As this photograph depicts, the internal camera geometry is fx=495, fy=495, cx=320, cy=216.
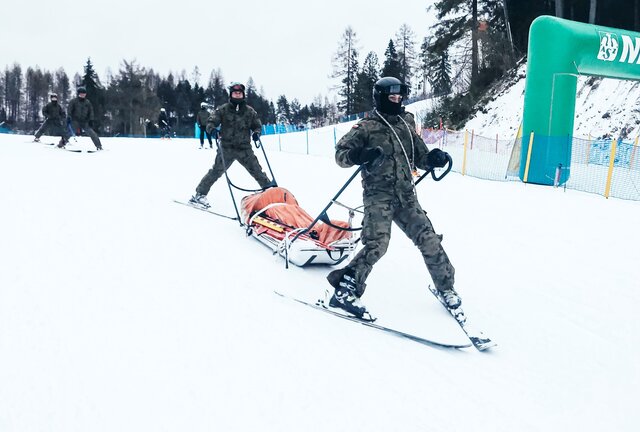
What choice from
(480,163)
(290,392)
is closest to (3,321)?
(290,392)

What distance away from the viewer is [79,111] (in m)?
11.8

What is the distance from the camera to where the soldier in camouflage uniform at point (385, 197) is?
339 centimetres

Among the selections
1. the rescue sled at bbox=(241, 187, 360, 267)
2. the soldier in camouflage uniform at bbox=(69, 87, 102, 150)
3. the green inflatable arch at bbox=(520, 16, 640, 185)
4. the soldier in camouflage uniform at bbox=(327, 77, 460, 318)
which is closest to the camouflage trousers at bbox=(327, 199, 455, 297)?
the soldier in camouflage uniform at bbox=(327, 77, 460, 318)

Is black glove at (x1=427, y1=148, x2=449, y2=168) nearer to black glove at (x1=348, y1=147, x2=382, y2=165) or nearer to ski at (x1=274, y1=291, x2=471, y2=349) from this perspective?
black glove at (x1=348, y1=147, x2=382, y2=165)

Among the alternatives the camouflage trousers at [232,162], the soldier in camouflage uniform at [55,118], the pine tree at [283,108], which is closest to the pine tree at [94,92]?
the pine tree at [283,108]

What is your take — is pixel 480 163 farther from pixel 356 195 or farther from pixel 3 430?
pixel 3 430

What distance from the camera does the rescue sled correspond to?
4.31 metres

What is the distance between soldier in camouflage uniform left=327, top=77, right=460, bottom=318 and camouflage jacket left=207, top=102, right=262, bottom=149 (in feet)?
10.0

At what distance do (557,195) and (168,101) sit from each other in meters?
58.8

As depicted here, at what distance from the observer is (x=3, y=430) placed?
1.88m

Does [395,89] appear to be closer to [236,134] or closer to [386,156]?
[386,156]

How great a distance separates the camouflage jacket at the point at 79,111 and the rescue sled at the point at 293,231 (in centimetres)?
825

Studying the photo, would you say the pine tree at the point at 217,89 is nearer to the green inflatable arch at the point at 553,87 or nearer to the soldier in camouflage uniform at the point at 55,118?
the soldier in camouflage uniform at the point at 55,118

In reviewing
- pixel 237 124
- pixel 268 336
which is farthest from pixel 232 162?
pixel 268 336
